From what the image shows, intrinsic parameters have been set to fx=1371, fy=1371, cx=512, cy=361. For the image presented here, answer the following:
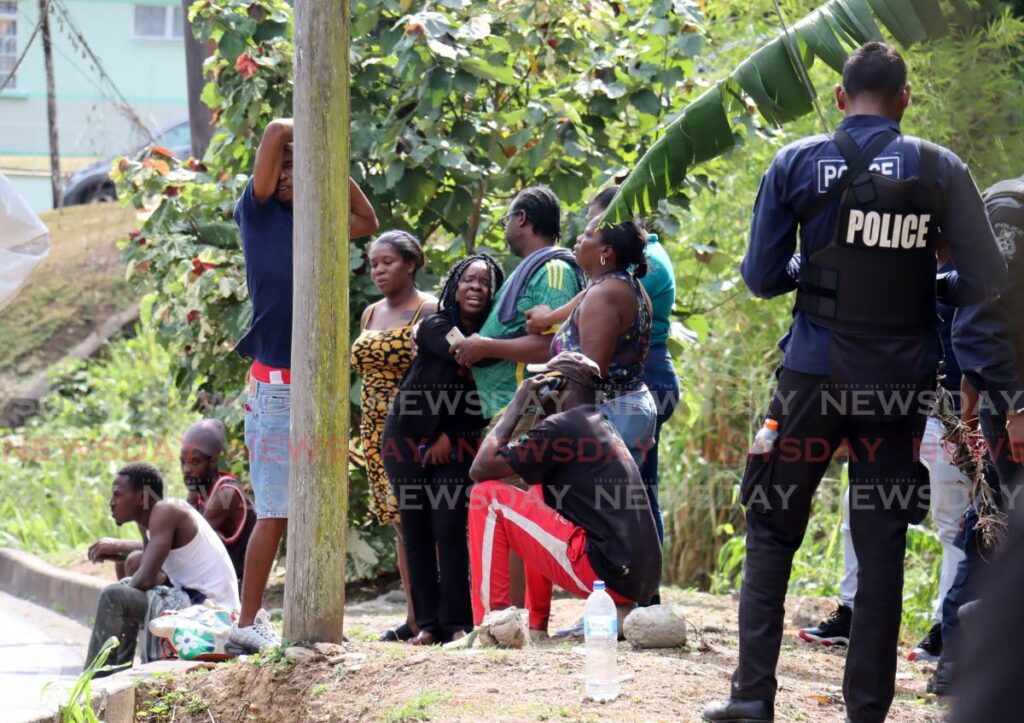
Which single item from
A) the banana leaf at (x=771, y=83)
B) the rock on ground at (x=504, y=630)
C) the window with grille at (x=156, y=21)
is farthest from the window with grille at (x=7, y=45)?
the rock on ground at (x=504, y=630)

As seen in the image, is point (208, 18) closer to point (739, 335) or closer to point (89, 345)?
point (739, 335)

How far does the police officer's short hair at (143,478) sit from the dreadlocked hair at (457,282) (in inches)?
67.2

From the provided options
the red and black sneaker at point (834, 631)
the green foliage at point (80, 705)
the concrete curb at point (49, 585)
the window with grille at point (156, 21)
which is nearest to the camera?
the green foliage at point (80, 705)

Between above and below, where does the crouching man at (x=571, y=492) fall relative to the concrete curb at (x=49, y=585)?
above

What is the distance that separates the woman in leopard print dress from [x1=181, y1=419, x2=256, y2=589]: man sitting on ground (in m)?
1.00

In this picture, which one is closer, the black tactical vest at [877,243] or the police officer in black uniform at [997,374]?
the black tactical vest at [877,243]

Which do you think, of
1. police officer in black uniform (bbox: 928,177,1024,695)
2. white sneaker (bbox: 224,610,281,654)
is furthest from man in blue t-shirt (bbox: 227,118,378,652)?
police officer in black uniform (bbox: 928,177,1024,695)

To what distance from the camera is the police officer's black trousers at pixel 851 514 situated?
13.8 ft

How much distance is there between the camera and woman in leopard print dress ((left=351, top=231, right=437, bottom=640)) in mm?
6340

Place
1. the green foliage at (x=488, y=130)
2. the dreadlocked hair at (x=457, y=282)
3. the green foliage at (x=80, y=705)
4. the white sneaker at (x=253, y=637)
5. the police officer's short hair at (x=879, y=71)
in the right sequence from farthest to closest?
1. the green foliage at (x=488, y=130)
2. the dreadlocked hair at (x=457, y=282)
3. the white sneaker at (x=253, y=637)
4. the green foliage at (x=80, y=705)
5. the police officer's short hair at (x=879, y=71)

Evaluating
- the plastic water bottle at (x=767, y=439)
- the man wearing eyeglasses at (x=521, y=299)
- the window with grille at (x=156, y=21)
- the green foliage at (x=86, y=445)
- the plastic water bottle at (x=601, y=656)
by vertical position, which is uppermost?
the window with grille at (x=156, y=21)

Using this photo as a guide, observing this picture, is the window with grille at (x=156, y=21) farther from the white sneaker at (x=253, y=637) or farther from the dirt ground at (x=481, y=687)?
the dirt ground at (x=481, y=687)

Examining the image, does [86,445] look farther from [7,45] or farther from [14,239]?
[7,45]

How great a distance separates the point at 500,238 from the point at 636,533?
10.7 feet
